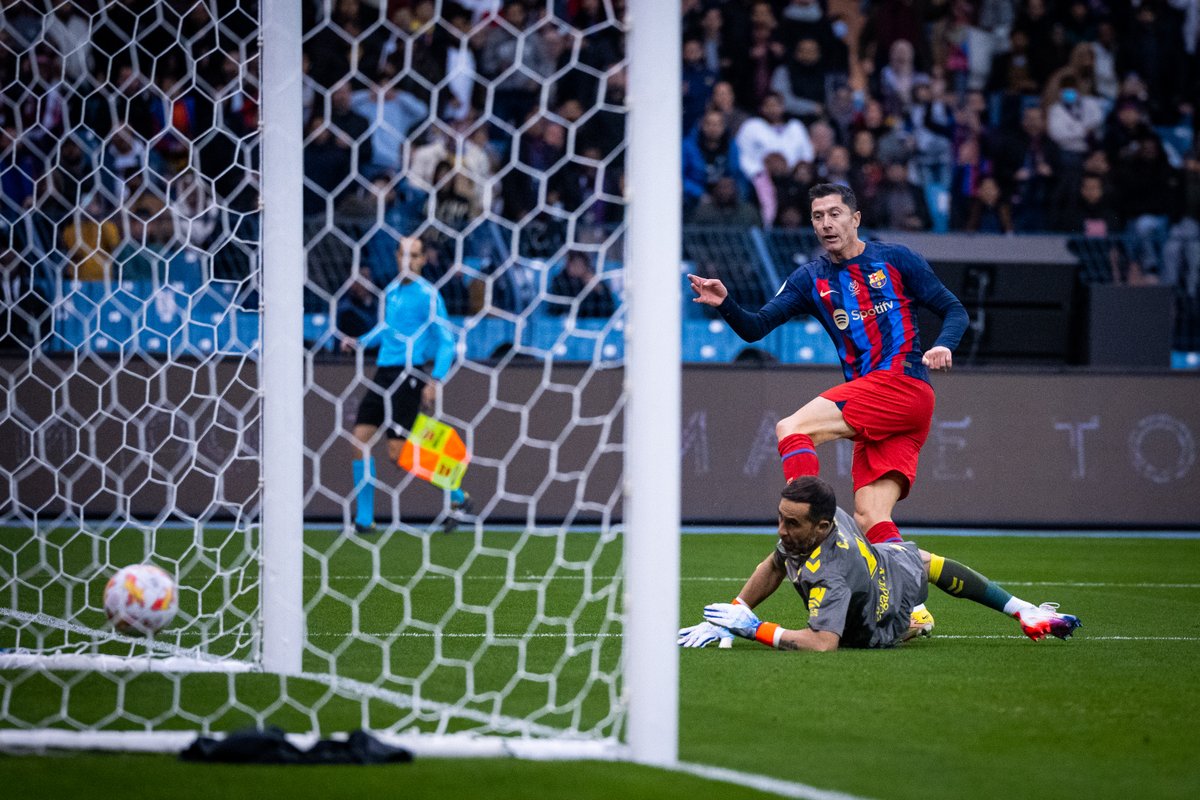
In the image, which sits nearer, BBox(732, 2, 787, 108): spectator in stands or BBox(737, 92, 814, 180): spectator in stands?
BBox(737, 92, 814, 180): spectator in stands

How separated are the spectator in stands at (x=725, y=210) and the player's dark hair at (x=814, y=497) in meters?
7.52

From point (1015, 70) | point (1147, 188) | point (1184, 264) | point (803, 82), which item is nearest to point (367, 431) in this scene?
Answer: point (803, 82)

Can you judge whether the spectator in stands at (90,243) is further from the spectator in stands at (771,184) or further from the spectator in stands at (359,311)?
the spectator in stands at (771,184)

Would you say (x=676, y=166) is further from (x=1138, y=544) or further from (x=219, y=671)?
(x=1138, y=544)

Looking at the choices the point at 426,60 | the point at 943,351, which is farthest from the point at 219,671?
the point at 426,60

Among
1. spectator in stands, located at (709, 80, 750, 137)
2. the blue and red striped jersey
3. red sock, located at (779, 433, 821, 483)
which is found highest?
spectator in stands, located at (709, 80, 750, 137)

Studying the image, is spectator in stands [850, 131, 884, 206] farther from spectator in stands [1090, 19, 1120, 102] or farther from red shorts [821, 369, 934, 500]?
red shorts [821, 369, 934, 500]

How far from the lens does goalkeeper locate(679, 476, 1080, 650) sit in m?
5.40

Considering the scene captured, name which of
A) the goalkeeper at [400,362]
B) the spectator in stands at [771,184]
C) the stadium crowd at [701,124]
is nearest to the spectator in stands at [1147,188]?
the stadium crowd at [701,124]

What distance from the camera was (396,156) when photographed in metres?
13.0

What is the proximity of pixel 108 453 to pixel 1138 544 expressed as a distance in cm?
741

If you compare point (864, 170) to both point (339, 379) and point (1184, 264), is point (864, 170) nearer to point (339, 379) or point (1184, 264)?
point (1184, 264)

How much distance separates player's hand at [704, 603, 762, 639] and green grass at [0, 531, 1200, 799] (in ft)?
0.31

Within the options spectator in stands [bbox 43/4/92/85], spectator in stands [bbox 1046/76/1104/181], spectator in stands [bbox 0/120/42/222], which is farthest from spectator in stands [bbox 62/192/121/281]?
spectator in stands [bbox 1046/76/1104/181]
